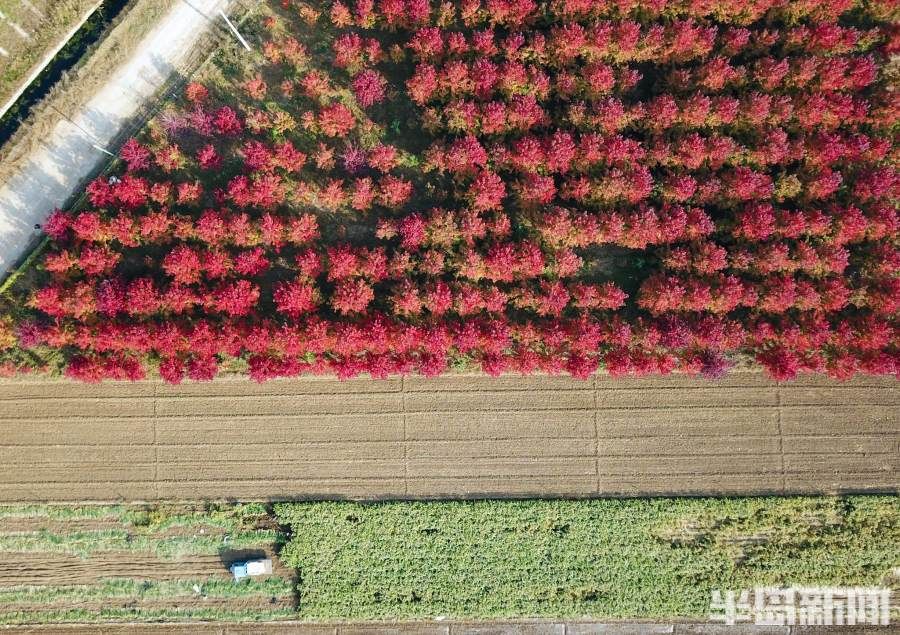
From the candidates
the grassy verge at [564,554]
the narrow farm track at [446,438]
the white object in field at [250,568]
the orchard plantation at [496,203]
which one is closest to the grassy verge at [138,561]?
the white object in field at [250,568]

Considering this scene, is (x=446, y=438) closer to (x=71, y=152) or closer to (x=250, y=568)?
(x=250, y=568)

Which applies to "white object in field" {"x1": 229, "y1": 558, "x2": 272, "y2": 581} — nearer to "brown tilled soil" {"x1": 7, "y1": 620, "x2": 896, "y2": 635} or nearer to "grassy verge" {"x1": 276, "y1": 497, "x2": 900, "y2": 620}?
"grassy verge" {"x1": 276, "y1": 497, "x2": 900, "y2": 620}

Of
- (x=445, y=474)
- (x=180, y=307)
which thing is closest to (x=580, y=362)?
(x=445, y=474)

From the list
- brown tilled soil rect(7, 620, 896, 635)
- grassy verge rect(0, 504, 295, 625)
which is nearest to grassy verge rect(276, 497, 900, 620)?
brown tilled soil rect(7, 620, 896, 635)

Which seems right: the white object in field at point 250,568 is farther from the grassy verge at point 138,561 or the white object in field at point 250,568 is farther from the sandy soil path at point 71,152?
the sandy soil path at point 71,152

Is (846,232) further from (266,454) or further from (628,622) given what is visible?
(266,454)

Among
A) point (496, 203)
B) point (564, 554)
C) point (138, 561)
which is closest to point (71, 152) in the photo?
point (138, 561)
